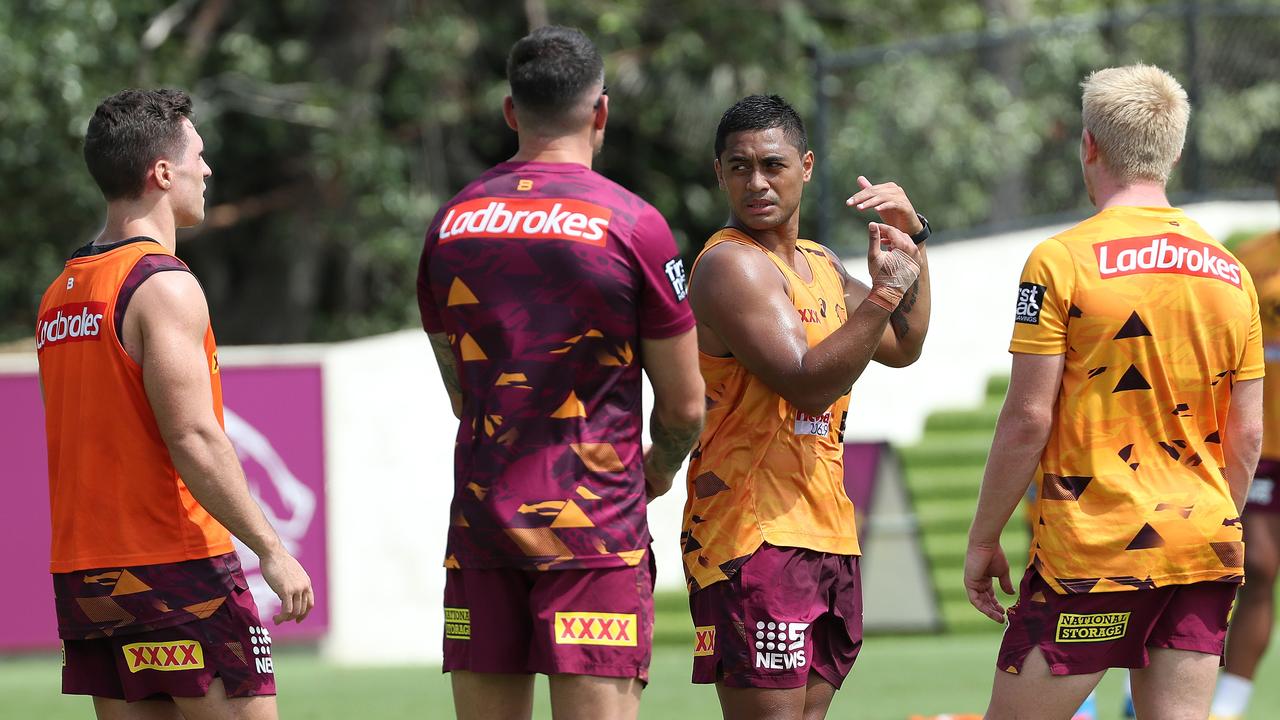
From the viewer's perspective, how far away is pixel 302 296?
15641 millimetres

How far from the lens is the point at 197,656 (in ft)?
13.2

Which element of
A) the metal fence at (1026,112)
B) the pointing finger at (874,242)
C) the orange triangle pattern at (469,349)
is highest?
the metal fence at (1026,112)

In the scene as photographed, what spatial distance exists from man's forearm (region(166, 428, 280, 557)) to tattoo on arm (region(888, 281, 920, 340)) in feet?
6.18

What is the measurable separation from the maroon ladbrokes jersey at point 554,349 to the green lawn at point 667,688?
3.99 m

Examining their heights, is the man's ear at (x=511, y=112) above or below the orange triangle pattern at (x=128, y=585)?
above

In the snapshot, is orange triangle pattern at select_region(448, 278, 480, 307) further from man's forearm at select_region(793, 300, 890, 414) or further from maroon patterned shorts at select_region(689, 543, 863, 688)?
maroon patterned shorts at select_region(689, 543, 863, 688)

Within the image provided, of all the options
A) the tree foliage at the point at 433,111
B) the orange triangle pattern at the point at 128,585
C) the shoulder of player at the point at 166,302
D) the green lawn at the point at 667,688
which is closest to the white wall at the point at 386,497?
the green lawn at the point at 667,688

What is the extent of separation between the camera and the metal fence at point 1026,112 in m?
12.8

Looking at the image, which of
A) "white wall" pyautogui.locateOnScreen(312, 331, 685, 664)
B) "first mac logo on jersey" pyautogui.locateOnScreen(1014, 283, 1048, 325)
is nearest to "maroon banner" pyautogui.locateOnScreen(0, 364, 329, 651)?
"white wall" pyautogui.locateOnScreen(312, 331, 685, 664)

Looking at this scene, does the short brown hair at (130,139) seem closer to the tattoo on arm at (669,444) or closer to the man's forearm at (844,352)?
the tattoo on arm at (669,444)

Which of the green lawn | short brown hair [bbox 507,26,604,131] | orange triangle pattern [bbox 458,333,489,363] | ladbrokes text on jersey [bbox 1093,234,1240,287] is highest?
short brown hair [bbox 507,26,604,131]

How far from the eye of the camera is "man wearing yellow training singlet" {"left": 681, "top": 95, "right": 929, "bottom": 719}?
427 cm

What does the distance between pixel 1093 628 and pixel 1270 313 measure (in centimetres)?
357

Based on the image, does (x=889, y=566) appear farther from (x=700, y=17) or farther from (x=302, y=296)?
(x=302, y=296)
